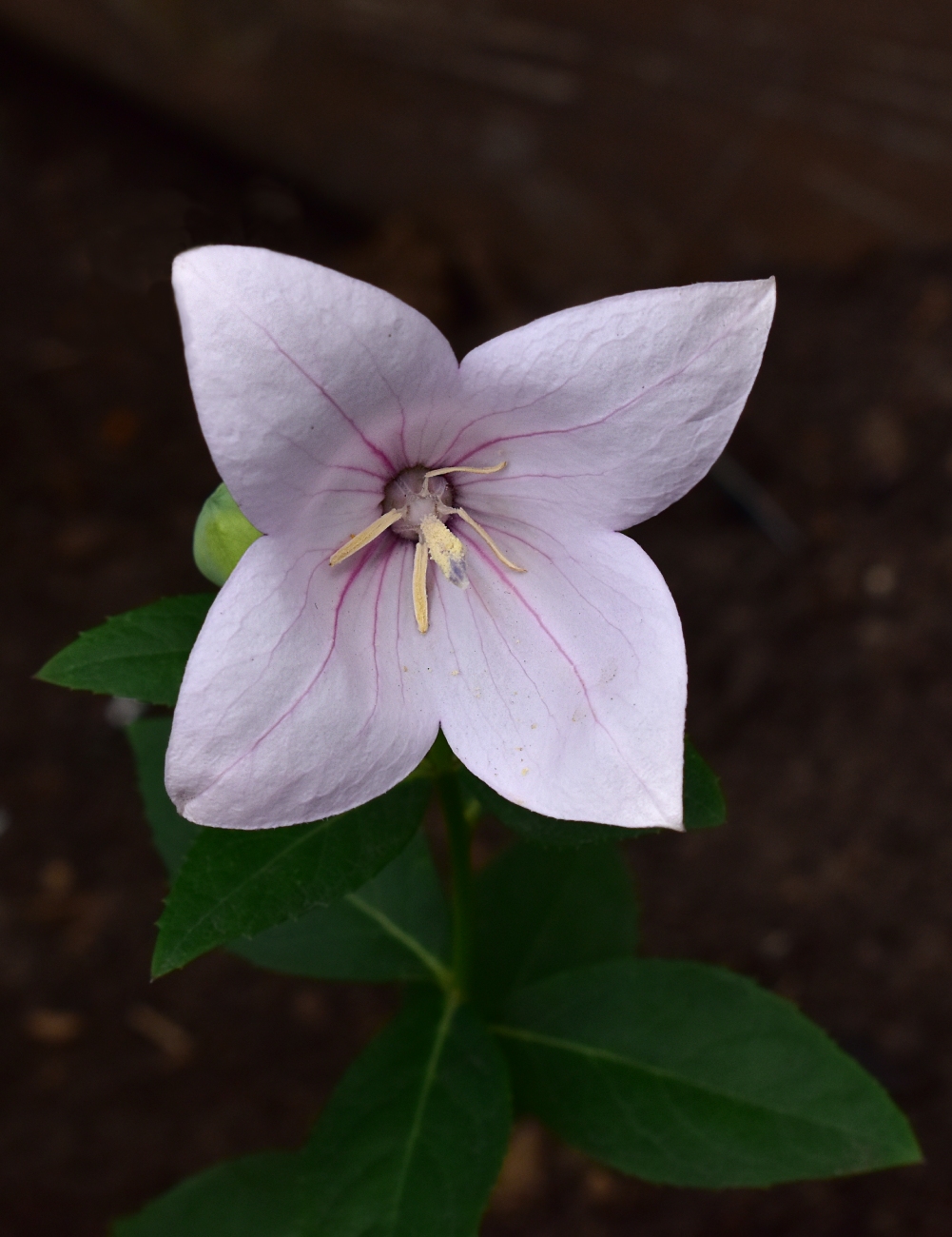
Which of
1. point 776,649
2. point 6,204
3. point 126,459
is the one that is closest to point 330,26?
point 6,204

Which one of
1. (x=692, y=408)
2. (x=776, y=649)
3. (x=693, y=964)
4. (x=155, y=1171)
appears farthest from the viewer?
(x=776, y=649)

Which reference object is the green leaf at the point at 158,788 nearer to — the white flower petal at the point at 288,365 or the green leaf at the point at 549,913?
the green leaf at the point at 549,913

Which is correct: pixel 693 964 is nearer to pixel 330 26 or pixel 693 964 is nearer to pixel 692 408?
pixel 692 408

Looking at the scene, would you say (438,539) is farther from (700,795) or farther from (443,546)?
(700,795)

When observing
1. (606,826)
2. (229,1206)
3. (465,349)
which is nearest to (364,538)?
(606,826)

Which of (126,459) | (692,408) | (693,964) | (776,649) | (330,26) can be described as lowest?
(126,459)

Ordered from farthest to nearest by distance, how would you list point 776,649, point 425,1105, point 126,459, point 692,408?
point 126,459 → point 776,649 → point 425,1105 → point 692,408

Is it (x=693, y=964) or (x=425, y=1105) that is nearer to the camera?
(x=425, y=1105)
